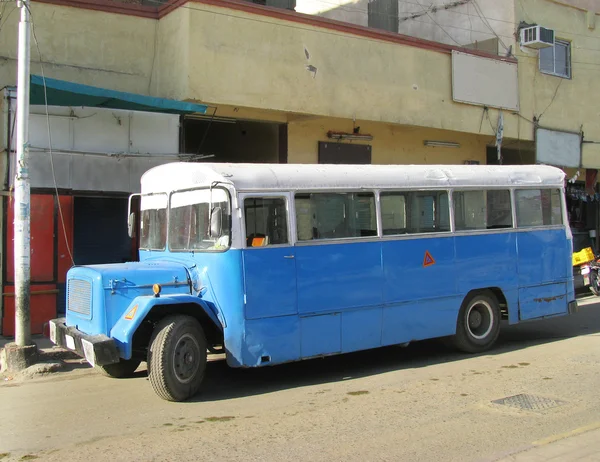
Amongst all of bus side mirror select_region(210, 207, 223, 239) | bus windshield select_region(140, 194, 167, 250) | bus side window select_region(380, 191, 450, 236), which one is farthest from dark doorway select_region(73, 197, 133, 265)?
bus side window select_region(380, 191, 450, 236)

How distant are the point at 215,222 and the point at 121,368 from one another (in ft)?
8.17

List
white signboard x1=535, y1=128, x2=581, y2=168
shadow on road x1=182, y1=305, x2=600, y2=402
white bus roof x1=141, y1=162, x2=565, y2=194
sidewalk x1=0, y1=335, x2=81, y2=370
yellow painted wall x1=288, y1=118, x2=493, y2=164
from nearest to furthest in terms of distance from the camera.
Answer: white bus roof x1=141, y1=162, x2=565, y2=194, shadow on road x1=182, y1=305, x2=600, y2=402, sidewalk x1=0, y1=335, x2=81, y2=370, yellow painted wall x1=288, y1=118, x2=493, y2=164, white signboard x1=535, y1=128, x2=581, y2=168

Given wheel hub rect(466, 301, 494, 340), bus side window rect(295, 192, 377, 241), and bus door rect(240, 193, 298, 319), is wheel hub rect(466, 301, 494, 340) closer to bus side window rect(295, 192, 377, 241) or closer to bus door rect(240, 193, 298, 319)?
bus side window rect(295, 192, 377, 241)

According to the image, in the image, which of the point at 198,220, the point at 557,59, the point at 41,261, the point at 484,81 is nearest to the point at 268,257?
the point at 198,220

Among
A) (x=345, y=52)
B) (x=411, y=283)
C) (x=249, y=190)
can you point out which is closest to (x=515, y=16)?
(x=345, y=52)

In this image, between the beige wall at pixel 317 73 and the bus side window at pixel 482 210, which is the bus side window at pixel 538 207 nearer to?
the bus side window at pixel 482 210

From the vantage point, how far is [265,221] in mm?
7391

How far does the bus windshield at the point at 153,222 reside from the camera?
8133mm

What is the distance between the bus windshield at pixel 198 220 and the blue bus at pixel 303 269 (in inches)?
0.7

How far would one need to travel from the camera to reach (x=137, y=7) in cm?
1298

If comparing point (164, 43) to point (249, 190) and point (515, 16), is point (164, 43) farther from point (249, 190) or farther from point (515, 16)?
point (515, 16)

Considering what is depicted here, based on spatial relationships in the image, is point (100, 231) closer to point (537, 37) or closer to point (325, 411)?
point (325, 411)

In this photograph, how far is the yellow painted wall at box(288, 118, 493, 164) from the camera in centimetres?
1538

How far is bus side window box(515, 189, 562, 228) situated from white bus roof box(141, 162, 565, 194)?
17 centimetres
